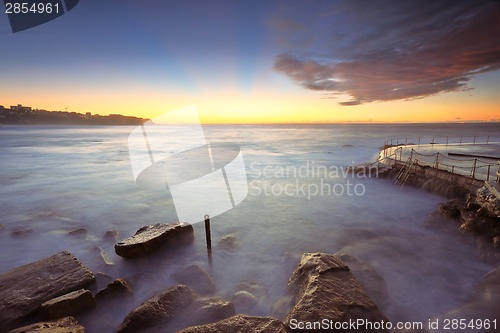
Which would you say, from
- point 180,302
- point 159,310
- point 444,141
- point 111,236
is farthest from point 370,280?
point 444,141

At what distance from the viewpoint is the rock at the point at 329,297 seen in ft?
12.8

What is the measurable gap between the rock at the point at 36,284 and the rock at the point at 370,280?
664 centimetres

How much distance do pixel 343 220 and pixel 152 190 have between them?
11.3 m

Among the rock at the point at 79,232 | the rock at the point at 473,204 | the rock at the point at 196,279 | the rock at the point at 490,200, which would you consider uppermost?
the rock at the point at 490,200

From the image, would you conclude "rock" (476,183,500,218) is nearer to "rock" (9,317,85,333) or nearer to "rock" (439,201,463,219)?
"rock" (439,201,463,219)

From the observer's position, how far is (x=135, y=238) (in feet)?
22.8

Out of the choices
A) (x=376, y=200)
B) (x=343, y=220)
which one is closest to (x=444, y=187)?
(x=376, y=200)

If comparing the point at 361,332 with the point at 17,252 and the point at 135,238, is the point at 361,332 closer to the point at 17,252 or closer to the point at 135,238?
the point at 135,238

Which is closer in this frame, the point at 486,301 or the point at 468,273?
the point at 486,301

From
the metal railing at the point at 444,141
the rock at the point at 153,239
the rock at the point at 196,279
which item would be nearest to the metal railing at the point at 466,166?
the rock at the point at 196,279

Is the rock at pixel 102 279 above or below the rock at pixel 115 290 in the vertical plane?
below

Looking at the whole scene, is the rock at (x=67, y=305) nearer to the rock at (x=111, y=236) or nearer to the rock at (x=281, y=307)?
the rock at (x=111, y=236)

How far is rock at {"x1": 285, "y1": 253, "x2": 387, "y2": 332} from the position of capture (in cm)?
391

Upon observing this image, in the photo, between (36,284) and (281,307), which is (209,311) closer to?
(281,307)
